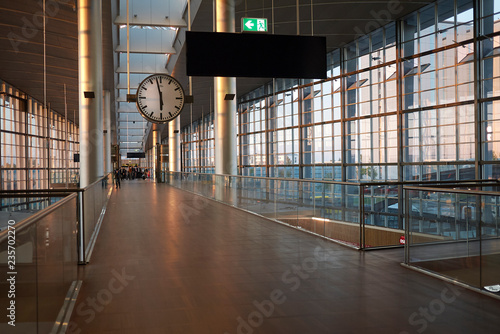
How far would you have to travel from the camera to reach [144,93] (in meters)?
11.2

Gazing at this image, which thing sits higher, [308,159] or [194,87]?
[194,87]

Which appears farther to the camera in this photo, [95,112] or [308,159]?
[308,159]

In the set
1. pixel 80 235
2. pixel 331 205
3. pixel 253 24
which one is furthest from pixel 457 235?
pixel 253 24

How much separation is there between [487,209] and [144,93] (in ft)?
27.3

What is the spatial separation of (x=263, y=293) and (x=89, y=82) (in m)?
12.3

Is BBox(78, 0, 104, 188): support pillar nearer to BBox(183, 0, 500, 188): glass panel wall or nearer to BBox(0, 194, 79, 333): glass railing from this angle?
BBox(0, 194, 79, 333): glass railing

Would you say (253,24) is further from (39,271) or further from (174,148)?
(174,148)

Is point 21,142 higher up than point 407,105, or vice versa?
point 407,105

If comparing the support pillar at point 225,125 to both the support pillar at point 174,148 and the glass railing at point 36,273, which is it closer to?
the glass railing at point 36,273

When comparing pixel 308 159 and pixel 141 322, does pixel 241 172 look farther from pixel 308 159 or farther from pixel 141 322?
pixel 141 322

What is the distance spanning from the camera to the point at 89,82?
49.5 ft

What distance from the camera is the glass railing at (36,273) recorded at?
222 cm

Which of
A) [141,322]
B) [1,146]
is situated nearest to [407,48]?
[141,322]

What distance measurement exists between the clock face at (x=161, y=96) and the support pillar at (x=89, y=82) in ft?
14.7
